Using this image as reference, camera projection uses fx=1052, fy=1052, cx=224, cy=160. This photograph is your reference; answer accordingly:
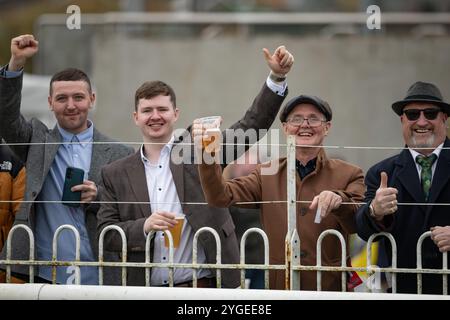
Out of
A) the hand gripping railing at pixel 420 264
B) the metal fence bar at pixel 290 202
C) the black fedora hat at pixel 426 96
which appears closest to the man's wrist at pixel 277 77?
the metal fence bar at pixel 290 202

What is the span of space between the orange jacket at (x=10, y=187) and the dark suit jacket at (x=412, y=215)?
2208mm

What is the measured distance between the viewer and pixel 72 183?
6.48 m

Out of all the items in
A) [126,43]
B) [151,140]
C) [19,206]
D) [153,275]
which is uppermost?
[126,43]

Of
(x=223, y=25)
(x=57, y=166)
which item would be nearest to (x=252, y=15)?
(x=223, y=25)

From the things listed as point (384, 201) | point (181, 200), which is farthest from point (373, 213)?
point (181, 200)

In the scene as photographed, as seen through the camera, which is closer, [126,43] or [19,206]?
[19,206]

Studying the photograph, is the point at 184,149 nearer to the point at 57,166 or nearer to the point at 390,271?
the point at 57,166

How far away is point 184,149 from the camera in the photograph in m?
6.40

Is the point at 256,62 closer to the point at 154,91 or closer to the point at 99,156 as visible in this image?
the point at 99,156

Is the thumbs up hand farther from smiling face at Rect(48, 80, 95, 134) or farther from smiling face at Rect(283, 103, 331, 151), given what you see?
smiling face at Rect(48, 80, 95, 134)

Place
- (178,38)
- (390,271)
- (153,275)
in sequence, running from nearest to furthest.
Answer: (390,271)
(153,275)
(178,38)

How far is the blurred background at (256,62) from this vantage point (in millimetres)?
16219

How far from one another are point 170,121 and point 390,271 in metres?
1.61

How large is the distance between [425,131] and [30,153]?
2.45 meters
